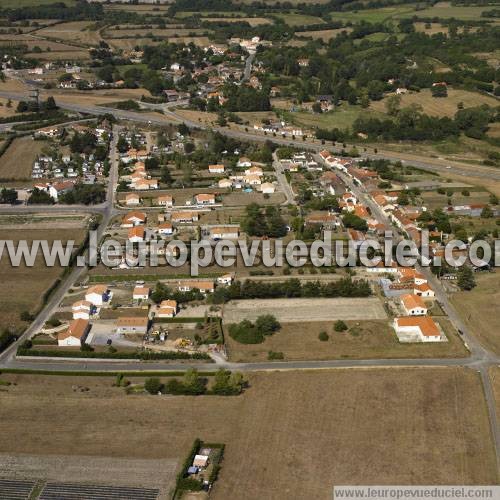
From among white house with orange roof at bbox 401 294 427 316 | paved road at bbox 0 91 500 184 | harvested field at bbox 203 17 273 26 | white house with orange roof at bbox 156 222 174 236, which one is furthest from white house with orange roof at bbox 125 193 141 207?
harvested field at bbox 203 17 273 26

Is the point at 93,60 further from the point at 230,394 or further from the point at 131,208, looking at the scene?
the point at 230,394

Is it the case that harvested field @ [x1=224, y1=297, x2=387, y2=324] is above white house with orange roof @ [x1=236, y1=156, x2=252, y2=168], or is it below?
below

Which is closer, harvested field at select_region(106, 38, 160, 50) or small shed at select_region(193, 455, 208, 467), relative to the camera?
small shed at select_region(193, 455, 208, 467)

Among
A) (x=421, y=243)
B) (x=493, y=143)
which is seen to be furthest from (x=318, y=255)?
(x=493, y=143)

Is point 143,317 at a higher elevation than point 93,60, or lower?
lower

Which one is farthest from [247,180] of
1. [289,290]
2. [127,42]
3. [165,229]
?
[127,42]

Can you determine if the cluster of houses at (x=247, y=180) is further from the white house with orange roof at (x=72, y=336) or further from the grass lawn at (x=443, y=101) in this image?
the grass lawn at (x=443, y=101)

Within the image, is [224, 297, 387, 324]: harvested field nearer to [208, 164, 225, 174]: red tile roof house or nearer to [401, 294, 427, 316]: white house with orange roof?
[401, 294, 427, 316]: white house with orange roof
